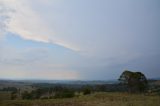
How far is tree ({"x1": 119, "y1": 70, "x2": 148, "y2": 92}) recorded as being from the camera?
72188 millimetres

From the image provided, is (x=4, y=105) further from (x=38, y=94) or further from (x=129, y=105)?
(x=38, y=94)

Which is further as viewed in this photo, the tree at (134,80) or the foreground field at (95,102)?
the tree at (134,80)

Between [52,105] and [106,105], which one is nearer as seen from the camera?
[106,105]

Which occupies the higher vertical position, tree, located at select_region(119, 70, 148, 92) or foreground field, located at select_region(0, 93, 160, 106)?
tree, located at select_region(119, 70, 148, 92)

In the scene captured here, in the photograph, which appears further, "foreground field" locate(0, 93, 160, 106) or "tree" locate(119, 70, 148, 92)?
"tree" locate(119, 70, 148, 92)

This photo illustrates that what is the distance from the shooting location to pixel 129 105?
3341cm

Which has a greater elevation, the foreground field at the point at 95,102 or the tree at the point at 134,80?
the tree at the point at 134,80

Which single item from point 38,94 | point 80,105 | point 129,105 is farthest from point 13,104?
point 38,94

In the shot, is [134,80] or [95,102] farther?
[134,80]

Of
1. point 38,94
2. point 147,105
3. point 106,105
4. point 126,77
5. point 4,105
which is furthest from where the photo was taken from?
point 38,94

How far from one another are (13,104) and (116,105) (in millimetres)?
16475

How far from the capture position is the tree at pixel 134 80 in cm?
7219

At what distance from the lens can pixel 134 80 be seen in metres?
72.3

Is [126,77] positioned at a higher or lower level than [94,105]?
higher
